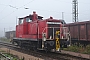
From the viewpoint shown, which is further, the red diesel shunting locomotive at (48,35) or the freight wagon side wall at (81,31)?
the freight wagon side wall at (81,31)

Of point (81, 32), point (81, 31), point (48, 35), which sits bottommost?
point (48, 35)

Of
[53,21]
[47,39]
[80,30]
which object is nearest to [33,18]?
[53,21]

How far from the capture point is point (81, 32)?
1969cm

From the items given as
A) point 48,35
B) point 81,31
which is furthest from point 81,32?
point 48,35

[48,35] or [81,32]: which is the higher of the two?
[81,32]

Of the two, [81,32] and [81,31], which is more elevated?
[81,31]

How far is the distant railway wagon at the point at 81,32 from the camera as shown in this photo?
1870cm

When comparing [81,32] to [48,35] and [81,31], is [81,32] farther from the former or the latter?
[48,35]

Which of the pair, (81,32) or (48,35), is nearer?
(48,35)

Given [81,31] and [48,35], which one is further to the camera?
[81,31]

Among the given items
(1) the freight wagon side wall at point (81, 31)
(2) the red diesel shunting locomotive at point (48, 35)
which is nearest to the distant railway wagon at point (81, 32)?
(1) the freight wagon side wall at point (81, 31)

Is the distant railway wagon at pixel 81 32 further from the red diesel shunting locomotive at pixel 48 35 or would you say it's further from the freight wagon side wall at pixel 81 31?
the red diesel shunting locomotive at pixel 48 35

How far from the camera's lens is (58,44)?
513 inches

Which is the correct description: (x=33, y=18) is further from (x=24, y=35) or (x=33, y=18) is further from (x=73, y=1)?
(x=73, y=1)
